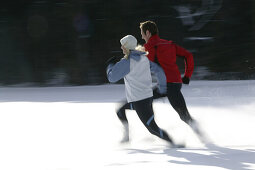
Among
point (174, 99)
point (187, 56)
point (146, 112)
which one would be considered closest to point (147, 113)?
point (146, 112)

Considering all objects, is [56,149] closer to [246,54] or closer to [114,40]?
[114,40]

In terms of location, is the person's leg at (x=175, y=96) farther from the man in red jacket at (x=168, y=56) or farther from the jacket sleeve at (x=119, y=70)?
the jacket sleeve at (x=119, y=70)

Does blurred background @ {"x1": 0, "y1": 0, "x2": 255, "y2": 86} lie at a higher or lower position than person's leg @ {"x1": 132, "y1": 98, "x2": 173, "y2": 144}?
higher

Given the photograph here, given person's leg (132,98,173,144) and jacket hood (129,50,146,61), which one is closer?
jacket hood (129,50,146,61)

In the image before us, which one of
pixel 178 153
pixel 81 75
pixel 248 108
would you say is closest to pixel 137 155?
pixel 178 153

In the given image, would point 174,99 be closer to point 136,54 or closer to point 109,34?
point 136,54

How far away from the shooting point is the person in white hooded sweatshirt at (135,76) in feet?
13.6

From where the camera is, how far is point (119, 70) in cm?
414

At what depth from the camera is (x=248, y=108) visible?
6707 mm

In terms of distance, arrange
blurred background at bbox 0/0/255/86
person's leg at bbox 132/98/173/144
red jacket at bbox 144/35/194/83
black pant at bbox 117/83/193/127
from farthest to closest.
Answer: blurred background at bbox 0/0/255/86 → black pant at bbox 117/83/193/127 → red jacket at bbox 144/35/194/83 → person's leg at bbox 132/98/173/144

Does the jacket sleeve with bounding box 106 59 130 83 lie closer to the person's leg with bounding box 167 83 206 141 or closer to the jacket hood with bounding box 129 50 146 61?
the jacket hood with bounding box 129 50 146 61

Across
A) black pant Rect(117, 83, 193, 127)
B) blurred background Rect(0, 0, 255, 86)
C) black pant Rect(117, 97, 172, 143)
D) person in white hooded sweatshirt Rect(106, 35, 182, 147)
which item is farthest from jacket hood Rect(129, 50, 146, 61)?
blurred background Rect(0, 0, 255, 86)

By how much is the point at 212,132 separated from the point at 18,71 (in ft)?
21.9

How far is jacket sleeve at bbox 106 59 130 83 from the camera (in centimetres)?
413
